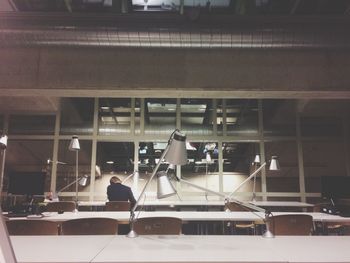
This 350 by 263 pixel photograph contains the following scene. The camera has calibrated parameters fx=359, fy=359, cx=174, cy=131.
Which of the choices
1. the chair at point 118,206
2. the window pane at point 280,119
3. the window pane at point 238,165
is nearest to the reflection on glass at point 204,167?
the window pane at point 238,165

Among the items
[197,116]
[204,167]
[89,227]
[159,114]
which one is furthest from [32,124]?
[89,227]

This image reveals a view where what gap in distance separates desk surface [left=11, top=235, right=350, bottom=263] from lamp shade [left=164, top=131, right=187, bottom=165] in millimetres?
444

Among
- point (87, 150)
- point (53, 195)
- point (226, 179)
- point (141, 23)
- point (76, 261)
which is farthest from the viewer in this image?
point (226, 179)

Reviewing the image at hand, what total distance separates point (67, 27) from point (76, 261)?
3618 millimetres

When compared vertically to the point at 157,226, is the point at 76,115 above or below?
above

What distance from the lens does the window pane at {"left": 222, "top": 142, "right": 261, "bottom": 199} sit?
30.6ft

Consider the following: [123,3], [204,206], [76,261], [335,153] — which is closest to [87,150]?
[204,206]

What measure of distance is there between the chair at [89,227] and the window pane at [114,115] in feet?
18.0

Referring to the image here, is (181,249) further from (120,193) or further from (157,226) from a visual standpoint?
(120,193)

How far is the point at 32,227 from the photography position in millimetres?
2633

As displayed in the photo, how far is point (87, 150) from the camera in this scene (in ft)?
29.9

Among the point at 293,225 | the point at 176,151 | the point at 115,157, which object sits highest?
the point at 115,157

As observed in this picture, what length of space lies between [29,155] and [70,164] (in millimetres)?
1321

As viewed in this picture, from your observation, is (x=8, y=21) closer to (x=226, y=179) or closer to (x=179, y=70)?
(x=179, y=70)
